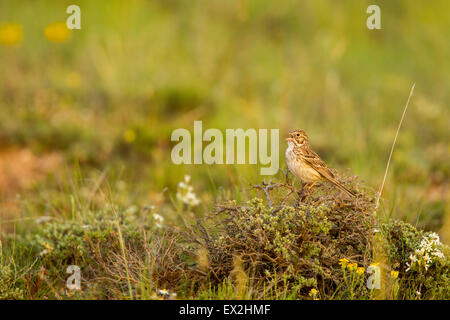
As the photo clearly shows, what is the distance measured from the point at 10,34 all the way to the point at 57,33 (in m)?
0.72

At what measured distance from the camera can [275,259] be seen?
374 cm

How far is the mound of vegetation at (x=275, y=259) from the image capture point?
3.77 meters

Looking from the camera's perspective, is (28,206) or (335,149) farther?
(335,149)

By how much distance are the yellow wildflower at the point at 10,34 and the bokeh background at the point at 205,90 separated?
25 millimetres

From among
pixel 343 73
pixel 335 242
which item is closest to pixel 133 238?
pixel 335 242

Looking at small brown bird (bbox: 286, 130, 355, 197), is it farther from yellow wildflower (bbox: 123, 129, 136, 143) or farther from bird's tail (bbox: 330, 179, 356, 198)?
yellow wildflower (bbox: 123, 129, 136, 143)

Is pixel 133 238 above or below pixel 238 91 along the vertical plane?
below

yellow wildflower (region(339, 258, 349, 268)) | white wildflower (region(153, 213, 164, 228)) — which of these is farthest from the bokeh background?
yellow wildflower (region(339, 258, 349, 268))

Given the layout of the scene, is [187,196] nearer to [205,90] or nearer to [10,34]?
[205,90]

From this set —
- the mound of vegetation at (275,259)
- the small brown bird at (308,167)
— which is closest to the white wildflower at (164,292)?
the mound of vegetation at (275,259)

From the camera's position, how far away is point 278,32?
35.9ft

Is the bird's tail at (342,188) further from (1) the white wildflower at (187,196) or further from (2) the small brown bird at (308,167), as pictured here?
(1) the white wildflower at (187,196)

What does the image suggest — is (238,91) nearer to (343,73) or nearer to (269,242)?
(343,73)
